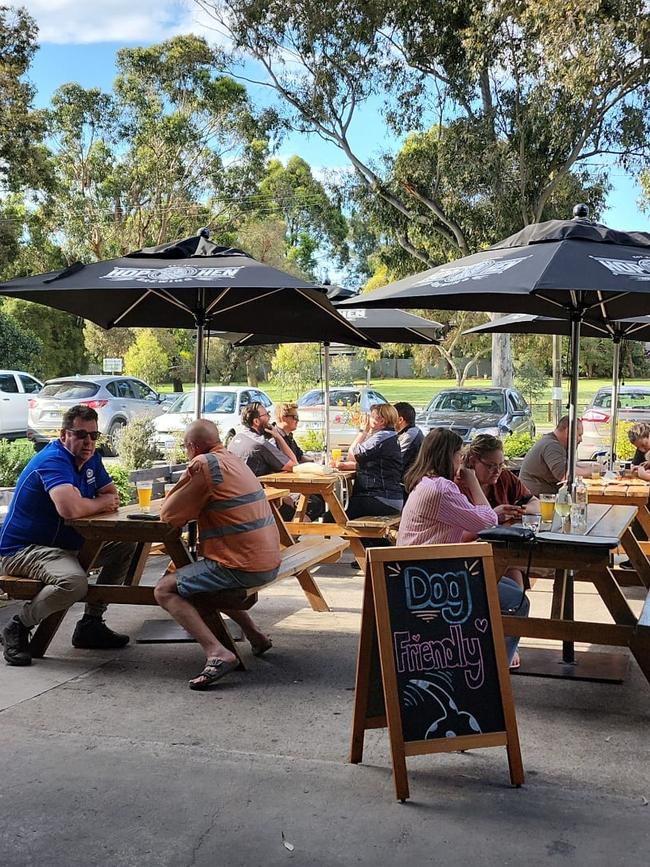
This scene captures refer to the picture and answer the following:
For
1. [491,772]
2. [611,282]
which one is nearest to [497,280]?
[611,282]

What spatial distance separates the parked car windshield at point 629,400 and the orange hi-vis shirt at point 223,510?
52.5ft

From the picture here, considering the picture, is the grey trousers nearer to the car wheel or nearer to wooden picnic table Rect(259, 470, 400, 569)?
wooden picnic table Rect(259, 470, 400, 569)

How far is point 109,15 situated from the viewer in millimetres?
31047

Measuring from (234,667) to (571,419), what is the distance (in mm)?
2647

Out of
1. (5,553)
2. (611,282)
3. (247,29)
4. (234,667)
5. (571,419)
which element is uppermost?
(247,29)

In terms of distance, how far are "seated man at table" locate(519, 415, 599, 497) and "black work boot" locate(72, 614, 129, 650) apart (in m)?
3.44

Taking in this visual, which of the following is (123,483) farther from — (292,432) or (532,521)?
(532,521)

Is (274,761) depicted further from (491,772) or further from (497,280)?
(497,280)

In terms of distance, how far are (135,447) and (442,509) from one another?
9.97 meters

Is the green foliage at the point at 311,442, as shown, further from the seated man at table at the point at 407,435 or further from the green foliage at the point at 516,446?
the seated man at table at the point at 407,435

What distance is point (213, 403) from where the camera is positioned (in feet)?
70.0

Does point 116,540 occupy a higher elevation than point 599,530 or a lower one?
lower

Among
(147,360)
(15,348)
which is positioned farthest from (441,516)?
(147,360)

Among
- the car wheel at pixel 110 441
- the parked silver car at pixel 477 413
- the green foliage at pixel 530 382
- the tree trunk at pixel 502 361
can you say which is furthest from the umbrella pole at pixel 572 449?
the green foliage at pixel 530 382
